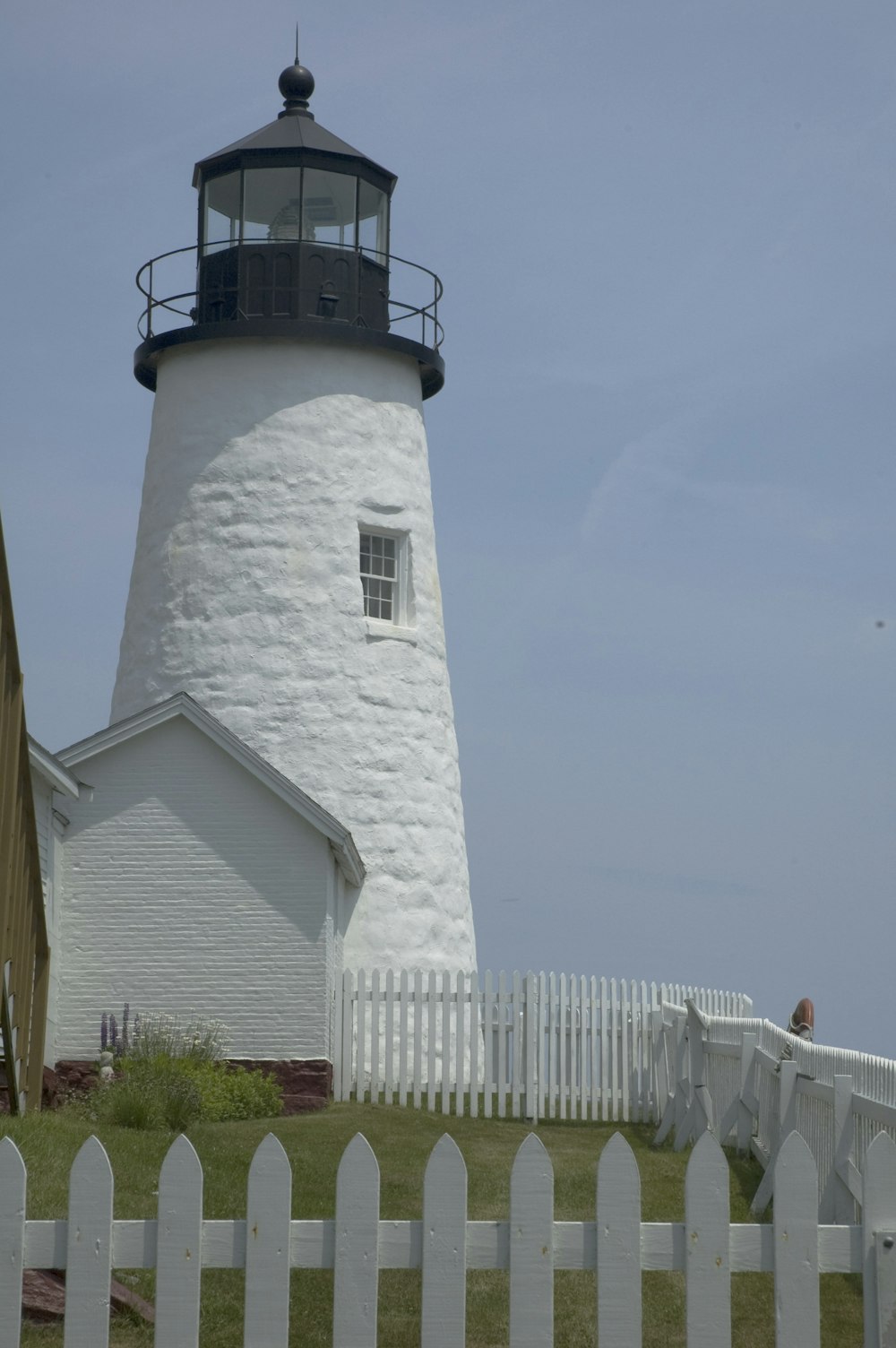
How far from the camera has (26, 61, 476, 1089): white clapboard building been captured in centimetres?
1745

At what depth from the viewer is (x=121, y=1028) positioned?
56.9ft

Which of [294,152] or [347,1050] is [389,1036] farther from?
[294,152]

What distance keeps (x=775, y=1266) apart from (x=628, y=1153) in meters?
0.59

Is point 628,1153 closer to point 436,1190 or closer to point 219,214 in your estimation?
point 436,1190

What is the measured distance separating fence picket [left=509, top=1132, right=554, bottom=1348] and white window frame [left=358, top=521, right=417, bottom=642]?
15596 millimetres

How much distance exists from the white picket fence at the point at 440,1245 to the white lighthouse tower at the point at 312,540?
14538 mm

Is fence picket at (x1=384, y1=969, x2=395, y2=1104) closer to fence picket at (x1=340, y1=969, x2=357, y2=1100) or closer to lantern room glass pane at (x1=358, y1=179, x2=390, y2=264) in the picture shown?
fence picket at (x1=340, y1=969, x2=357, y2=1100)

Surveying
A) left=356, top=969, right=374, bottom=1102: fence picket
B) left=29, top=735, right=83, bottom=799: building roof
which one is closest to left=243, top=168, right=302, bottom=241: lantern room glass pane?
left=29, top=735, right=83, bottom=799: building roof

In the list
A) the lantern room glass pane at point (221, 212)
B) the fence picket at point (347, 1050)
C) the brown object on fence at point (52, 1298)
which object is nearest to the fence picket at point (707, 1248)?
the brown object on fence at point (52, 1298)

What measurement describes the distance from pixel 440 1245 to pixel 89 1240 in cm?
97

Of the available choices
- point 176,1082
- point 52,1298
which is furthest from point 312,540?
point 52,1298

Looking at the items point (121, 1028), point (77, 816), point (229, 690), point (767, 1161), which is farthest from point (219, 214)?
point (767, 1161)

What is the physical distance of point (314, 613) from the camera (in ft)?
65.4

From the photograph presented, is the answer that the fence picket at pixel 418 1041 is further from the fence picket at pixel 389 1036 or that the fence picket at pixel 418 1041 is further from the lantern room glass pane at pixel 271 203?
the lantern room glass pane at pixel 271 203
